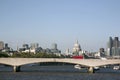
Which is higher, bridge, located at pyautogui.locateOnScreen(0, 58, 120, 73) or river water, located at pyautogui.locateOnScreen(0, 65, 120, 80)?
bridge, located at pyautogui.locateOnScreen(0, 58, 120, 73)

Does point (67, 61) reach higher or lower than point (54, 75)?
higher

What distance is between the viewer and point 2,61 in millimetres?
124000

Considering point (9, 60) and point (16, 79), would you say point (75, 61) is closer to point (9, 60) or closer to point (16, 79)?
point (9, 60)

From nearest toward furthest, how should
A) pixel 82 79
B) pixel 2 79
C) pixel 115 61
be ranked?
1. pixel 2 79
2. pixel 82 79
3. pixel 115 61

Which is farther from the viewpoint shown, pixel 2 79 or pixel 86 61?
pixel 86 61

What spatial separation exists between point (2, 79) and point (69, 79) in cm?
1423

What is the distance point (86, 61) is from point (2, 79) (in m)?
47.2

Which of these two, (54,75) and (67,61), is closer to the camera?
(54,75)

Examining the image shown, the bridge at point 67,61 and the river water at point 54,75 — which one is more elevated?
the bridge at point 67,61

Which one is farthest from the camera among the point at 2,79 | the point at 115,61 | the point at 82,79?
the point at 115,61

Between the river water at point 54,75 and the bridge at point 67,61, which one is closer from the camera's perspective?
the river water at point 54,75

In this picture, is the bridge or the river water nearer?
the river water

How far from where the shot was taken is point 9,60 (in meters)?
126

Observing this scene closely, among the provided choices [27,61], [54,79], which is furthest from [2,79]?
[27,61]
